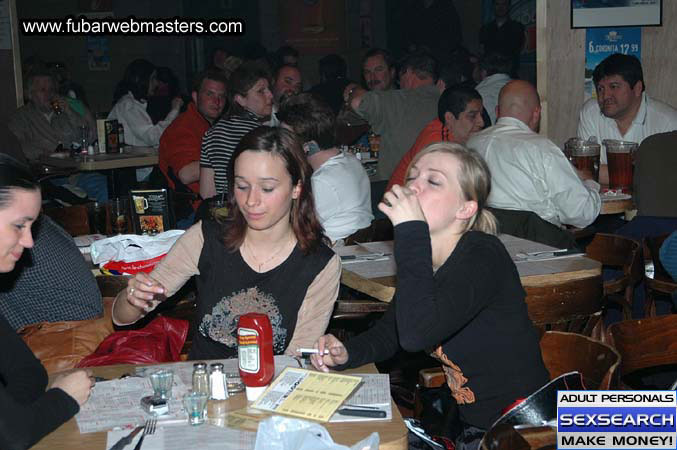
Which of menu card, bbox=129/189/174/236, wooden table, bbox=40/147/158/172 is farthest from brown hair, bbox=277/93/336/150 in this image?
wooden table, bbox=40/147/158/172

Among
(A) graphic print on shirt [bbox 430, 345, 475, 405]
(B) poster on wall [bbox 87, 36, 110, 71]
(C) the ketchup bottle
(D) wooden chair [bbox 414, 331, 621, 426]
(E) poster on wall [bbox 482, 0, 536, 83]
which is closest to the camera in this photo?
(C) the ketchup bottle

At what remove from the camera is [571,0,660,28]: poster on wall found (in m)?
6.21

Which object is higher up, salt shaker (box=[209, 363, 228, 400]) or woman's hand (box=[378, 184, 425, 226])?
woman's hand (box=[378, 184, 425, 226])

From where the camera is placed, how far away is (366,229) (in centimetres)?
428

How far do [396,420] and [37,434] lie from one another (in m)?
0.81

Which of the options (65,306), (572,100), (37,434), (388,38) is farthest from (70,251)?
(388,38)

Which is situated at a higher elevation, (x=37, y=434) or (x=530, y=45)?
(x=530, y=45)

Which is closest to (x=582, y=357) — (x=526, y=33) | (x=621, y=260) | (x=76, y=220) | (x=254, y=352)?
(x=254, y=352)

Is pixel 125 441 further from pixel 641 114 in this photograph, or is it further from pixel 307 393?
pixel 641 114

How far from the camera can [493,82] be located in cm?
759

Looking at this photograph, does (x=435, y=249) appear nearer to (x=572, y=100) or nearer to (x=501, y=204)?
(x=501, y=204)

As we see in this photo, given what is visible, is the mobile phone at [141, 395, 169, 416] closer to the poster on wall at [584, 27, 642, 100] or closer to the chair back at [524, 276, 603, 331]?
the chair back at [524, 276, 603, 331]

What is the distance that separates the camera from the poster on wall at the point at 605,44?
631 cm

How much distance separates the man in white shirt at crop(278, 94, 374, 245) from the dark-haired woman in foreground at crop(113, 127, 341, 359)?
1.48 meters
